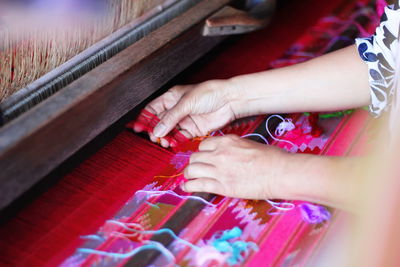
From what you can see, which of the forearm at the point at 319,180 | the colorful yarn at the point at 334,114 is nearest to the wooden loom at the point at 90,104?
the forearm at the point at 319,180

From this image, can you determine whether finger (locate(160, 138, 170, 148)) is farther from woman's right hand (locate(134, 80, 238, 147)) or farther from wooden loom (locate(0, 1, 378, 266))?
wooden loom (locate(0, 1, 378, 266))

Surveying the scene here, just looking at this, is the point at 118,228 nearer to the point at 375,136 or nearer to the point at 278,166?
the point at 278,166

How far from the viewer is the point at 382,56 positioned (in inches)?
51.9

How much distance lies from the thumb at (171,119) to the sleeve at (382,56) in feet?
1.57

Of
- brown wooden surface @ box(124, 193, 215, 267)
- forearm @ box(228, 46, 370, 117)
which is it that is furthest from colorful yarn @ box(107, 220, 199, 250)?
forearm @ box(228, 46, 370, 117)

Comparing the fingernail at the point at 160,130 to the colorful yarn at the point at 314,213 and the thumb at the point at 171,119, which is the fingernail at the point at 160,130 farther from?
the colorful yarn at the point at 314,213

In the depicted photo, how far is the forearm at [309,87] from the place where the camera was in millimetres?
1368

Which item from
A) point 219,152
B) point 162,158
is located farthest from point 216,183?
point 162,158

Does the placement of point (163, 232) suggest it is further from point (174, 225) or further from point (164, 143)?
point (164, 143)

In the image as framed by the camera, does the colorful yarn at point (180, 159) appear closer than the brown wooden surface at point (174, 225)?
No

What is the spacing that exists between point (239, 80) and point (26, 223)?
2.11 feet

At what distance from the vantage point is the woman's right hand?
133 centimetres

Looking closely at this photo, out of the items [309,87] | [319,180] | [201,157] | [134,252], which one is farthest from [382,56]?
[134,252]

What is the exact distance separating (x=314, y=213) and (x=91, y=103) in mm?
537
